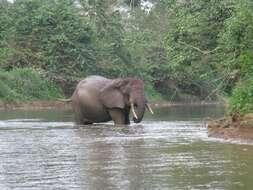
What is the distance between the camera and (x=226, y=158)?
13875mm

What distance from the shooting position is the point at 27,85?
46406mm

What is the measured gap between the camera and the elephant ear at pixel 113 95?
985 inches

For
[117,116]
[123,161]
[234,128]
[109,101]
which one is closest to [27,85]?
[109,101]

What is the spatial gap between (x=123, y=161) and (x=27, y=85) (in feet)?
109

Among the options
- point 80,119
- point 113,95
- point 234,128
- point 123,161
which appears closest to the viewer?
point 123,161

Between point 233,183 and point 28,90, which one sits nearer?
point 233,183

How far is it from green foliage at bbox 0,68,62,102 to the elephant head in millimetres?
19468

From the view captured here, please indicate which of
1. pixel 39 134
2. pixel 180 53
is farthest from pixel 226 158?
pixel 180 53

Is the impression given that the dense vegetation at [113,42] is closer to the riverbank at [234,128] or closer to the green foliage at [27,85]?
the green foliage at [27,85]

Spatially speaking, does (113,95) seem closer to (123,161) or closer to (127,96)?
(127,96)

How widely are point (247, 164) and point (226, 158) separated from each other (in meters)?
0.99

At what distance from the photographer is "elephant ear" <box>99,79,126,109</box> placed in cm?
2503

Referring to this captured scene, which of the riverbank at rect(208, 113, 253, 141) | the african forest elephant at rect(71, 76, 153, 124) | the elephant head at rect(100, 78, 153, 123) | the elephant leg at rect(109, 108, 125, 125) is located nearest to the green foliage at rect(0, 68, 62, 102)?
the african forest elephant at rect(71, 76, 153, 124)

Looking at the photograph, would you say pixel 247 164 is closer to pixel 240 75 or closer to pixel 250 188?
pixel 250 188
